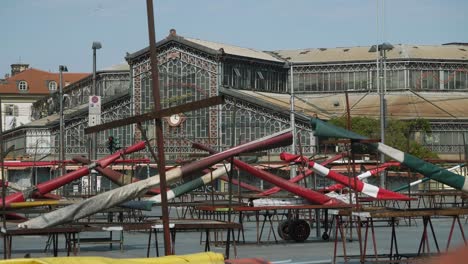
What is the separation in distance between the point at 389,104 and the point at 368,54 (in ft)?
36.1

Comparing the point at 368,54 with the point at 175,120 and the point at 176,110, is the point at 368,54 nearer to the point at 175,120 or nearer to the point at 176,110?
the point at 175,120

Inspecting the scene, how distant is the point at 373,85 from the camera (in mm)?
93625

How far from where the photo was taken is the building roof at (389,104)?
3273 inches

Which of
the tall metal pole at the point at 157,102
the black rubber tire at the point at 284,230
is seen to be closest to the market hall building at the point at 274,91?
the black rubber tire at the point at 284,230

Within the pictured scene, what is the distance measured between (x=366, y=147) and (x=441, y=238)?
1211cm

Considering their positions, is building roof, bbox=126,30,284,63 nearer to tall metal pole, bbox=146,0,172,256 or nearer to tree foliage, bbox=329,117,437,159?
tree foliage, bbox=329,117,437,159

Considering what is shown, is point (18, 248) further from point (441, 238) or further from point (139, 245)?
point (441, 238)

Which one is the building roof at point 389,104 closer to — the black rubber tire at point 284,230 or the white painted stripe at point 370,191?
the black rubber tire at point 284,230

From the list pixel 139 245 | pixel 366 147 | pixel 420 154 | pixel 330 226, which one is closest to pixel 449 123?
pixel 420 154

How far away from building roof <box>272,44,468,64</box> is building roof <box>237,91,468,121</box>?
162 inches

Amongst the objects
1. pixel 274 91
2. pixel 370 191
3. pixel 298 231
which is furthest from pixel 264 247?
pixel 274 91

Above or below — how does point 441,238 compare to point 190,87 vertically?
below

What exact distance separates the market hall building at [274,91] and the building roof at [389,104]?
82mm

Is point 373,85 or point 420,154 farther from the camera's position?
point 373,85
